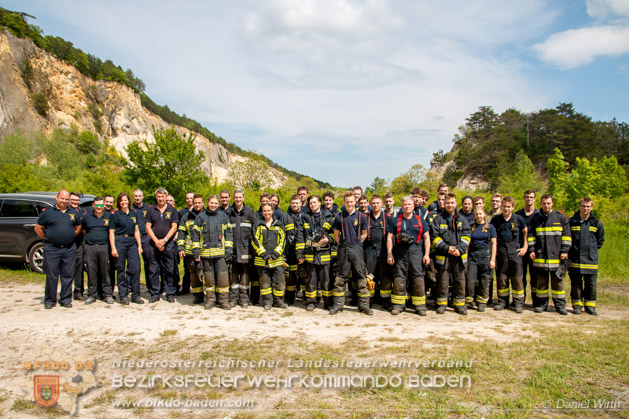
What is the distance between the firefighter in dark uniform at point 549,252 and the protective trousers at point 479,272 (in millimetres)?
919

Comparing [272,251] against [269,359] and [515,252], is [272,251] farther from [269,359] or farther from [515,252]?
[515,252]

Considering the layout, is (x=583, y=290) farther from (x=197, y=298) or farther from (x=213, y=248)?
(x=197, y=298)

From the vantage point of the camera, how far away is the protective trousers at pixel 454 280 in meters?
6.53

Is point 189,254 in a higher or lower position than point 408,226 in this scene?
lower

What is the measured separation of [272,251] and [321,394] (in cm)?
340

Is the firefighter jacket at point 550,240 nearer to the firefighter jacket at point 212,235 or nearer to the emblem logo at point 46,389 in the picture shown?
the firefighter jacket at point 212,235

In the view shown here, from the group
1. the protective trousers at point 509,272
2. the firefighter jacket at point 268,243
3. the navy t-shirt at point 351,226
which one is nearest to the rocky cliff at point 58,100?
the firefighter jacket at point 268,243

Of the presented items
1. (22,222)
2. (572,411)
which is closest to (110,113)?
(22,222)

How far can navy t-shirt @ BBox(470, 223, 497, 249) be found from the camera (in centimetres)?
666

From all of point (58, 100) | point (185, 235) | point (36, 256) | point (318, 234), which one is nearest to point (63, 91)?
point (58, 100)

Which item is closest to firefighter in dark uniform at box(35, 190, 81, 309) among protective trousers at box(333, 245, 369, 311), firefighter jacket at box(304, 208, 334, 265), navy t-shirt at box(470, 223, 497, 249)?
firefighter jacket at box(304, 208, 334, 265)

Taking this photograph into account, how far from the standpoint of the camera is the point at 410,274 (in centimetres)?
646

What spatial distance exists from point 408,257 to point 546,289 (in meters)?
2.77

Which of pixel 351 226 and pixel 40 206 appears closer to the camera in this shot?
pixel 351 226
